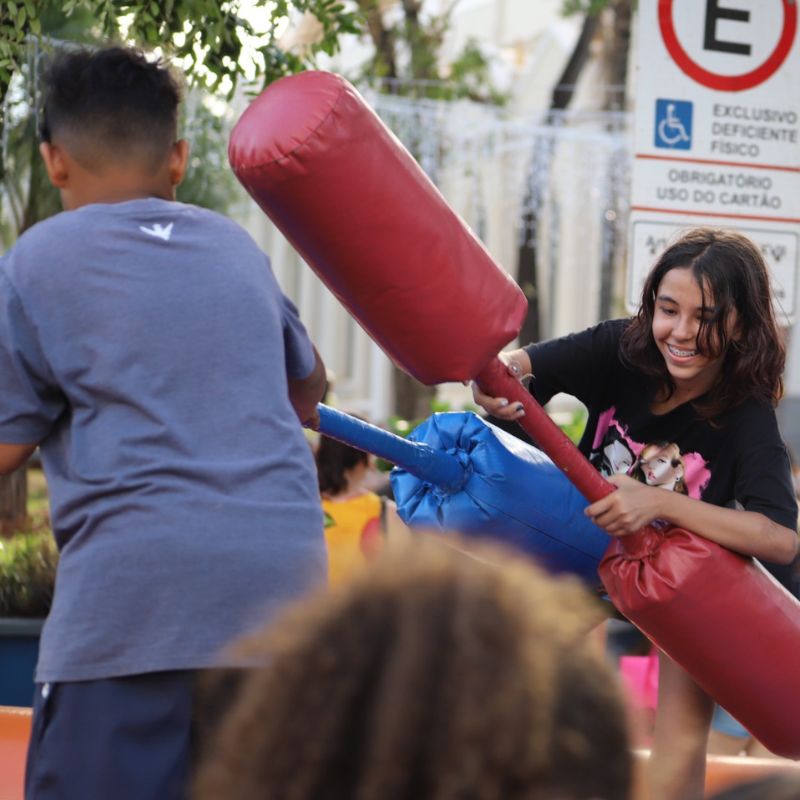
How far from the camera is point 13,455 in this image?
7.72 feet

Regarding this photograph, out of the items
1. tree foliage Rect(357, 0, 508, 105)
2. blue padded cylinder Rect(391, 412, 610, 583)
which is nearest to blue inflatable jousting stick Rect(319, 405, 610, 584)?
blue padded cylinder Rect(391, 412, 610, 583)

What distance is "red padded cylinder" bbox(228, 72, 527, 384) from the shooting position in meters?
2.79

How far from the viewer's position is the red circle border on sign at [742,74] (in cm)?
501

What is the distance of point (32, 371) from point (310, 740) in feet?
4.15

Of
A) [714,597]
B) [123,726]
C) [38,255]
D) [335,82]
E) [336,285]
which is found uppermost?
[335,82]

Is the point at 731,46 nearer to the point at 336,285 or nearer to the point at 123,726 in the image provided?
the point at 336,285

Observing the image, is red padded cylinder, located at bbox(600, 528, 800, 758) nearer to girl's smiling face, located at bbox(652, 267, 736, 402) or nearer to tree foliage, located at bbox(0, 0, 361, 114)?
girl's smiling face, located at bbox(652, 267, 736, 402)

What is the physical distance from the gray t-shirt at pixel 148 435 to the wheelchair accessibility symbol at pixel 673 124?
2.93 meters

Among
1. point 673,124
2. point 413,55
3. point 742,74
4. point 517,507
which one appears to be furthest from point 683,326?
point 413,55

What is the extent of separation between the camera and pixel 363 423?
348 centimetres

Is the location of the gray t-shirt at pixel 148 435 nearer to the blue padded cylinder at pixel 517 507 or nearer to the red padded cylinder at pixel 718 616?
the red padded cylinder at pixel 718 616

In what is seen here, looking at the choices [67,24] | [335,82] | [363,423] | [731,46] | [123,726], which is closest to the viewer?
[123,726]

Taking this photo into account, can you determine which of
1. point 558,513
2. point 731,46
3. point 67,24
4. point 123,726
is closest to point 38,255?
point 123,726

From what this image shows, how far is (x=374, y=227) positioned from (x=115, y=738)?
1.14m
